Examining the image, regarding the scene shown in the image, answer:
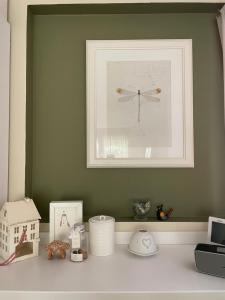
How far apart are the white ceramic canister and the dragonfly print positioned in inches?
22.6

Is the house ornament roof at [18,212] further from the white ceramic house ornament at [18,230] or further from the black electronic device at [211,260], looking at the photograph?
the black electronic device at [211,260]

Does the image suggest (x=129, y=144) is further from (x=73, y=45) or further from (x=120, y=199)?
(x=73, y=45)

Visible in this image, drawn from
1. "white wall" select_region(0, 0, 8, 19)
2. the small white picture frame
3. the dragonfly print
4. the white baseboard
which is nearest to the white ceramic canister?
the white baseboard

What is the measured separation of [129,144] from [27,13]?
0.89m

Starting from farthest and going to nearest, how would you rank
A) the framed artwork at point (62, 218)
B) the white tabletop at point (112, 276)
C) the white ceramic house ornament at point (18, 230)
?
the framed artwork at point (62, 218) < the white ceramic house ornament at point (18, 230) < the white tabletop at point (112, 276)

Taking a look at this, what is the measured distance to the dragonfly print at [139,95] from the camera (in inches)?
52.3

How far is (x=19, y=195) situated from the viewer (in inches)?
49.2

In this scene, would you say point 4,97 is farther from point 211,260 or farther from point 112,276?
point 211,260

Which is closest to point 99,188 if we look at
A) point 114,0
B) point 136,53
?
point 136,53

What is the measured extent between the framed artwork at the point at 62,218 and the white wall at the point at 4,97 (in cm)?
27

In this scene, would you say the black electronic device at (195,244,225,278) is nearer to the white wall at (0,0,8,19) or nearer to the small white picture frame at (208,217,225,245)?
the small white picture frame at (208,217,225,245)

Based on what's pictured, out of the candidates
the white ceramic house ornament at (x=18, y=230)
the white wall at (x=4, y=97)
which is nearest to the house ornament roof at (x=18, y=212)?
the white ceramic house ornament at (x=18, y=230)

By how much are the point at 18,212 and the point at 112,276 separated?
0.49 meters

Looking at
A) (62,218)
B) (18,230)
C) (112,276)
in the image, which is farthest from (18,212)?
(112,276)
